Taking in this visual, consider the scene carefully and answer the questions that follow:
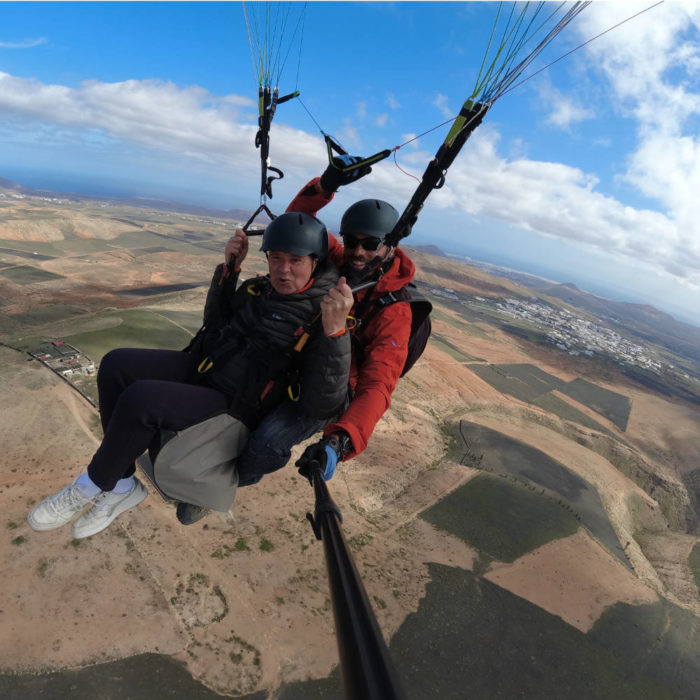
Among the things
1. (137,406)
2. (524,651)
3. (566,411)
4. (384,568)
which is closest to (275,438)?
(137,406)

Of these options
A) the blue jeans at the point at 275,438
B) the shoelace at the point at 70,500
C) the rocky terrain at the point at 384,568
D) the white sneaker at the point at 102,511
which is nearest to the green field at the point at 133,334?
the rocky terrain at the point at 384,568

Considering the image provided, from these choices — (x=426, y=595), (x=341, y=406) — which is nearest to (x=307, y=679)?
(x=426, y=595)

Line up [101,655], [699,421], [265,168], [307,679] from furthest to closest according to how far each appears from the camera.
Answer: [699,421], [307,679], [101,655], [265,168]

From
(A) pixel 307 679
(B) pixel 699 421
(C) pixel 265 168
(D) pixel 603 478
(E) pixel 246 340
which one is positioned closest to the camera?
(E) pixel 246 340

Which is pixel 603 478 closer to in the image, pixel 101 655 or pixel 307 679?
pixel 307 679

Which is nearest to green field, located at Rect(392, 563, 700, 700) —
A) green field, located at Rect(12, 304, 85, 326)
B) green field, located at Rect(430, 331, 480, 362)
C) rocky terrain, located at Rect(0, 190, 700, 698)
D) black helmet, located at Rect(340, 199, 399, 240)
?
rocky terrain, located at Rect(0, 190, 700, 698)

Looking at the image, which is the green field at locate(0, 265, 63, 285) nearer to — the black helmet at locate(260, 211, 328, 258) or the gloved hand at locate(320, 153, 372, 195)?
the gloved hand at locate(320, 153, 372, 195)

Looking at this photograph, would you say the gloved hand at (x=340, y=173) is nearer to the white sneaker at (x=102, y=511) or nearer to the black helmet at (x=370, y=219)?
the black helmet at (x=370, y=219)
